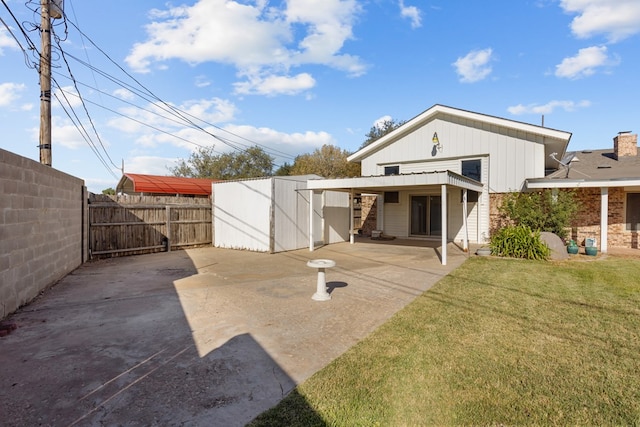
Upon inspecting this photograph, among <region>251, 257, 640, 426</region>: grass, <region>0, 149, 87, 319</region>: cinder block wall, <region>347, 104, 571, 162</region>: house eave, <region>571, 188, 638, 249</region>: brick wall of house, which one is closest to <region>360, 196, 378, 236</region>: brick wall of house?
<region>347, 104, 571, 162</region>: house eave

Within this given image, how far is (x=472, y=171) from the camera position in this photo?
44.9 feet

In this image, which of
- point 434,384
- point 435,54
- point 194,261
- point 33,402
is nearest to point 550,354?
point 434,384

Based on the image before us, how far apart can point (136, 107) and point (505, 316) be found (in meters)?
17.8

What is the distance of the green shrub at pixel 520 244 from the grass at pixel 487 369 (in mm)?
4086

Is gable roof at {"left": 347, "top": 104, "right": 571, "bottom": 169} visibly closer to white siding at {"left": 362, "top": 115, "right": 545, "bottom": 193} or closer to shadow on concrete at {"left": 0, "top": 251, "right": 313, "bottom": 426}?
white siding at {"left": 362, "top": 115, "right": 545, "bottom": 193}

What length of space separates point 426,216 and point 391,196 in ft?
6.33

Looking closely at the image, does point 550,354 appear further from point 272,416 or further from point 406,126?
point 406,126

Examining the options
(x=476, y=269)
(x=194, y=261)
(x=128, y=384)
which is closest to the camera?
(x=128, y=384)

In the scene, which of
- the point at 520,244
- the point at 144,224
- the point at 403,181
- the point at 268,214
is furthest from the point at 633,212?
the point at 144,224

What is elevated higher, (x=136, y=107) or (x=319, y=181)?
(x=136, y=107)

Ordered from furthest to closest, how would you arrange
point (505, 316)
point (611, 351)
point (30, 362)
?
point (505, 316) < point (611, 351) < point (30, 362)

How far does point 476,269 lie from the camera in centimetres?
802

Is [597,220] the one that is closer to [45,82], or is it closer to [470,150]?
[470,150]

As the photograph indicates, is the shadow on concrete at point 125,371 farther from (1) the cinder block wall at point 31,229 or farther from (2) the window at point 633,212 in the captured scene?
(2) the window at point 633,212
